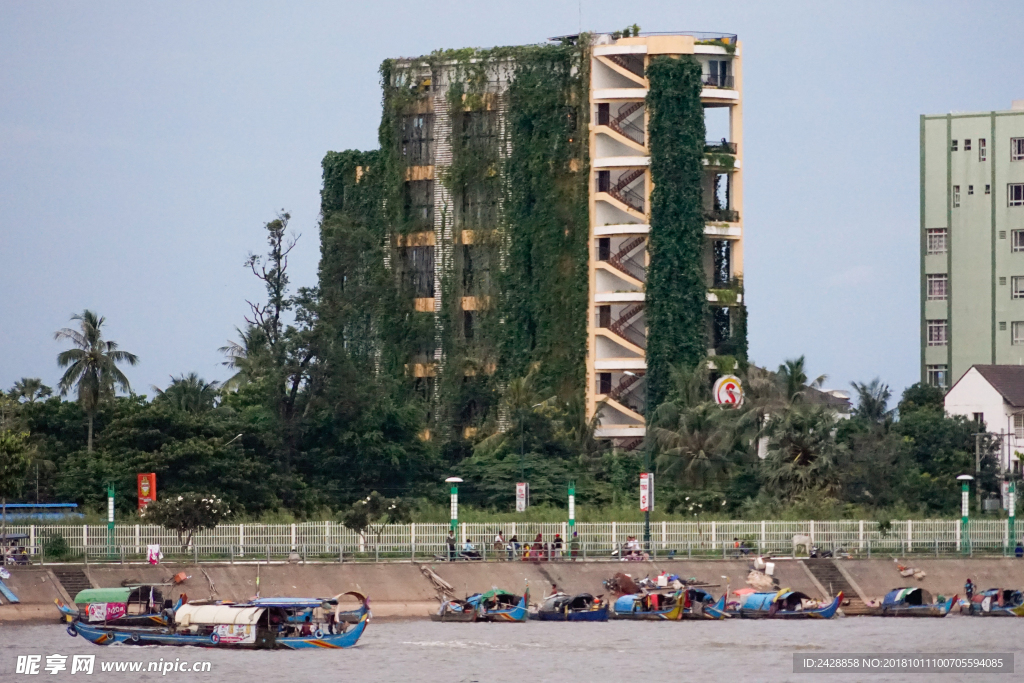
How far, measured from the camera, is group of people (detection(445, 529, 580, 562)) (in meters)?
67.9

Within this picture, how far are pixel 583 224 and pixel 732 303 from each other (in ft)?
28.1

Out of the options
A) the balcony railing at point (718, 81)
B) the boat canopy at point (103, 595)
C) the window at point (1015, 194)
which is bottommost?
the boat canopy at point (103, 595)

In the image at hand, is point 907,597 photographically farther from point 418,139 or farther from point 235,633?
point 418,139

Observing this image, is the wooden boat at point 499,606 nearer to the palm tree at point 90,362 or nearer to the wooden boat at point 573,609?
the wooden boat at point 573,609

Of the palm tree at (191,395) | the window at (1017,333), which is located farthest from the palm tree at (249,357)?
the window at (1017,333)

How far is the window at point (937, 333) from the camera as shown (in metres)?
117

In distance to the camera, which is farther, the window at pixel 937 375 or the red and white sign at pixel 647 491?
the window at pixel 937 375

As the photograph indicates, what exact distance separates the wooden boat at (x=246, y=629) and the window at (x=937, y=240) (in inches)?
2771

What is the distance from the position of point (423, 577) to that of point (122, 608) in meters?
13.4

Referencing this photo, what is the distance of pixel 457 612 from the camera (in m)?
63.1

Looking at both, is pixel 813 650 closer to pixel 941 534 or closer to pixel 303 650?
pixel 303 650

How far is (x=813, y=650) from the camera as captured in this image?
54188mm

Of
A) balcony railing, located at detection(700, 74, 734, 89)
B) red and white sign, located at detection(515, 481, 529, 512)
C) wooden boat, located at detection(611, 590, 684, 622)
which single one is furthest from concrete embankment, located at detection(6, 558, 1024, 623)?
balcony railing, located at detection(700, 74, 734, 89)

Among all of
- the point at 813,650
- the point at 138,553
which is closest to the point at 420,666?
the point at 813,650
